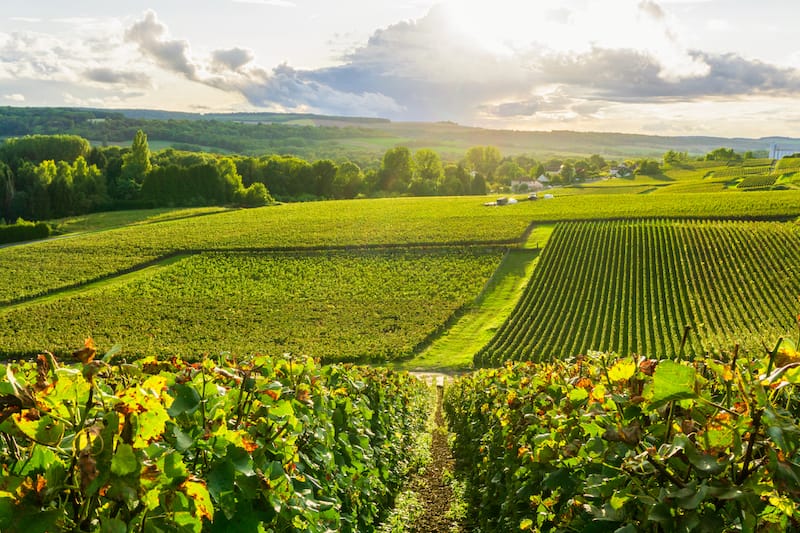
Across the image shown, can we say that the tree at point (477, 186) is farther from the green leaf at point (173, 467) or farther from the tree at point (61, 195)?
the green leaf at point (173, 467)

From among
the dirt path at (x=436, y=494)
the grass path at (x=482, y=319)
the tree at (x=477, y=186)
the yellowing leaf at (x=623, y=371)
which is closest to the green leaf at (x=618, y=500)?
the yellowing leaf at (x=623, y=371)

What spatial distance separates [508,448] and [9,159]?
4836 inches

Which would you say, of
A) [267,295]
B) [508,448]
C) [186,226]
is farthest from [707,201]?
[508,448]

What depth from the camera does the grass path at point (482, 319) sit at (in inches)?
1476

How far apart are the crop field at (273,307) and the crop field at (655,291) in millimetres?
5828

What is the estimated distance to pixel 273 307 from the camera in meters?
46.6

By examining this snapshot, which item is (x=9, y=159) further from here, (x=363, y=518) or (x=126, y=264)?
(x=363, y=518)

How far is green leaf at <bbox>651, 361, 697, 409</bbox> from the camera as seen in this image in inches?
77.9

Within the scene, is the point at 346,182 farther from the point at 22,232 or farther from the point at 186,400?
the point at 186,400

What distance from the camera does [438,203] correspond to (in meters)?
86.0

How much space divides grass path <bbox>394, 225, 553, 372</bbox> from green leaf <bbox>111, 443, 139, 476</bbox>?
115ft

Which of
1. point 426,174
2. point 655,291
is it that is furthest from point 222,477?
point 426,174

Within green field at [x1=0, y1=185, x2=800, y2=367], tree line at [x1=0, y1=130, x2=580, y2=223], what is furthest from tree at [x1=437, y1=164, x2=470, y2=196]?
green field at [x1=0, y1=185, x2=800, y2=367]

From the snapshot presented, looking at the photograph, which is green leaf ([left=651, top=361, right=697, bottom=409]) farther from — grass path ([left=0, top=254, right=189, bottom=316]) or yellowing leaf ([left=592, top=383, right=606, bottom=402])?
grass path ([left=0, top=254, right=189, bottom=316])
